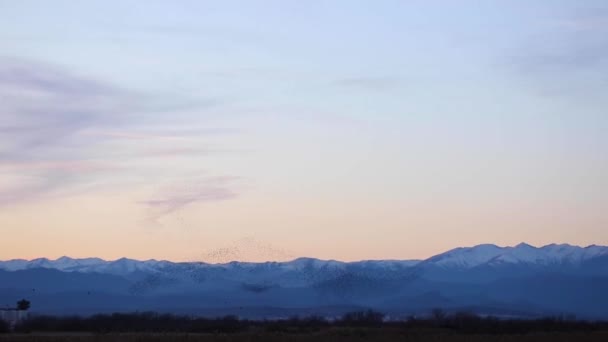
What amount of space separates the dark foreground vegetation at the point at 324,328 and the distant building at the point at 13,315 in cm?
119

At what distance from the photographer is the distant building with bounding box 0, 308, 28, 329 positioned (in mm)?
86738

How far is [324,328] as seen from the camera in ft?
259

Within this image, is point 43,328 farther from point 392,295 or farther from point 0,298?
point 392,295

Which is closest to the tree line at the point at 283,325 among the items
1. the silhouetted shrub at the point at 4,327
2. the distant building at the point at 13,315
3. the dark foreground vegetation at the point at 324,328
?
the dark foreground vegetation at the point at 324,328

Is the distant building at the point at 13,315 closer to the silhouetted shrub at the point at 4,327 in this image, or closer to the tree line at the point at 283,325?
the tree line at the point at 283,325

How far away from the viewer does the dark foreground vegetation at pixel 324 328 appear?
66.6 m

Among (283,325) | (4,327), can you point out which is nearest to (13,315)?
(4,327)

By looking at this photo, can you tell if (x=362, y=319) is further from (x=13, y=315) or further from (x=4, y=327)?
(x=4, y=327)

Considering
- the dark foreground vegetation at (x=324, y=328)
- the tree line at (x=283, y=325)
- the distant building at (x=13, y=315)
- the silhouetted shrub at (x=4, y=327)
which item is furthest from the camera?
the distant building at (x=13, y=315)

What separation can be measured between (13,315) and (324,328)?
1051 inches

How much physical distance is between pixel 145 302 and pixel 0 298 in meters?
23.4

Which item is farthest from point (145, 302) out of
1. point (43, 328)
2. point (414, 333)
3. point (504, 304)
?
point (414, 333)

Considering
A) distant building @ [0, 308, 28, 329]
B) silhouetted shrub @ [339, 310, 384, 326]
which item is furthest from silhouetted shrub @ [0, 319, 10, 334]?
silhouetted shrub @ [339, 310, 384, 326]

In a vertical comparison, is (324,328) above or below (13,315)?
below
